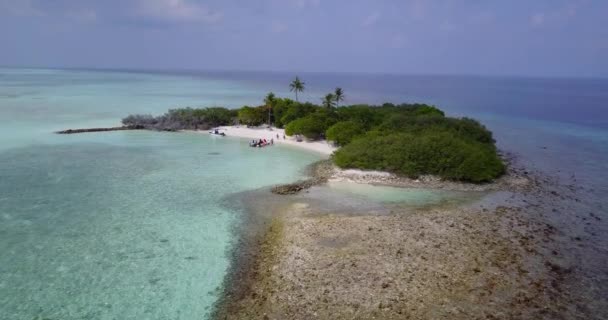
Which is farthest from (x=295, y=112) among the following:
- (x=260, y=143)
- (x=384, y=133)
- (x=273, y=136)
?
(x=384, y=133)

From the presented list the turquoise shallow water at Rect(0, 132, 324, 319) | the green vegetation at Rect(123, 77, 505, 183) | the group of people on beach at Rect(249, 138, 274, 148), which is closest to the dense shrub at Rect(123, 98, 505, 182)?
the green vegetation at Rect(123, 77, 505, 183)

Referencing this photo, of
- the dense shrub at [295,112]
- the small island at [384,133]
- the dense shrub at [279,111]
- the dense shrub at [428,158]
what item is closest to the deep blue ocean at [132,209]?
the small island at [384,133]

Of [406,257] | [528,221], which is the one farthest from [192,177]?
[528,221]

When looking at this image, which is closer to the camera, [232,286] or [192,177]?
[232,286]

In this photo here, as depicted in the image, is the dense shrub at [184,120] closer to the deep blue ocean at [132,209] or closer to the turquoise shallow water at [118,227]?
the deep blue ocean at [132,209]

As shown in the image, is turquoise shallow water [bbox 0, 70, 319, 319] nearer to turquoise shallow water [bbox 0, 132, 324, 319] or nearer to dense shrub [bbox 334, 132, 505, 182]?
turquoise shallow water [bbox 0, 132, 324, 319]

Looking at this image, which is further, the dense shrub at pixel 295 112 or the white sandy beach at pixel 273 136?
the dense shrub at pixel 295 112

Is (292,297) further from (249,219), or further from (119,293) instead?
(249,219)
